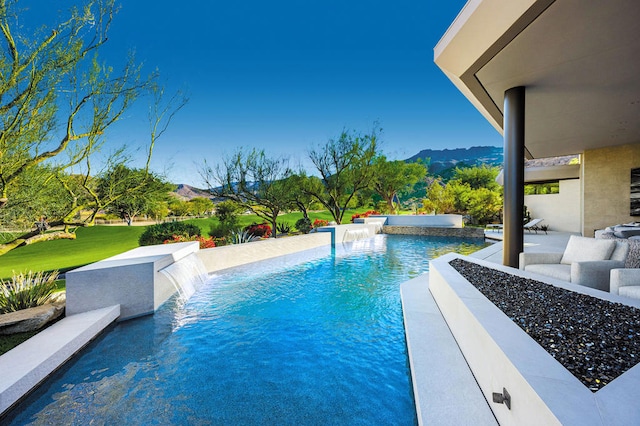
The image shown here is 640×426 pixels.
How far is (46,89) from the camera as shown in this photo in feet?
13.8

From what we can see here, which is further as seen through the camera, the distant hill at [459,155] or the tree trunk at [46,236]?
the distant hill at [459,155]

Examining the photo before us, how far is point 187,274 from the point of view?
5965 millimetres

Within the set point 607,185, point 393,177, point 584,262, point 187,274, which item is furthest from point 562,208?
point 187,274

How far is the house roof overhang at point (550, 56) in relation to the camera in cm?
347

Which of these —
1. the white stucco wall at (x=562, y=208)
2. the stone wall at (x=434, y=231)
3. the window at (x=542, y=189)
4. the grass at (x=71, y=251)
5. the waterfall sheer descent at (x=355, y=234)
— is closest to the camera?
the grass at (x=71, y=251)

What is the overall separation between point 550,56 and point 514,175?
191 centimetres

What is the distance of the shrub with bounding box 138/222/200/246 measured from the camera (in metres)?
9.30

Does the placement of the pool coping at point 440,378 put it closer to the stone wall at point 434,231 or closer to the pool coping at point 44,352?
the pool coping at point 44,352

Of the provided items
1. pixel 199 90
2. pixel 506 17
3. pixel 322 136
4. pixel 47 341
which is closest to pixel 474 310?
pixel 506 17

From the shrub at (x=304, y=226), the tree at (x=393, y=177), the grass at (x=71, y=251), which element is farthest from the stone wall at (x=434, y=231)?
the grass at (x=71, y=251)

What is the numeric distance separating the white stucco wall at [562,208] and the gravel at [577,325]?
16.8 metres

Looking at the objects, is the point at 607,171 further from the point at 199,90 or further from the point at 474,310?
the point at 199,90

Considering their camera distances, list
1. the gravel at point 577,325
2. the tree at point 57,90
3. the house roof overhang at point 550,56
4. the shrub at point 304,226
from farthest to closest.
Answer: the shrub at point 304,226, the tree at point 57,90, the house roof overhang at point 550,56, the gravel at point 577,325

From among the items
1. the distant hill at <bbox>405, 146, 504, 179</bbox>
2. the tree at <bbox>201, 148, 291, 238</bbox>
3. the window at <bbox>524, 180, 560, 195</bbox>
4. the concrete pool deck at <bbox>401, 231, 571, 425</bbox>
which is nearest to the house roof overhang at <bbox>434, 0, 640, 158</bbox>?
the concrete pool deck at <bbox>401, 231, 571, 425</bbox>
